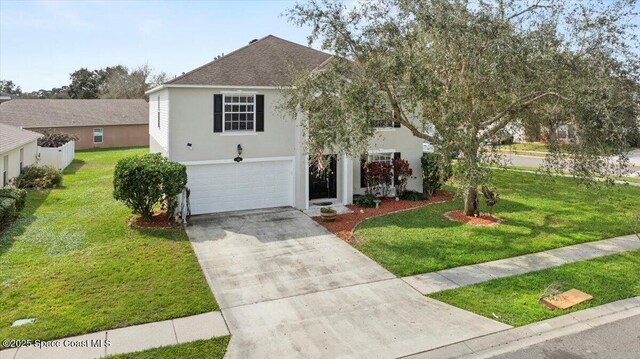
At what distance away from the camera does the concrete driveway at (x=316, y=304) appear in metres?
7.43

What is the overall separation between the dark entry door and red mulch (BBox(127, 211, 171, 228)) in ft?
20.1

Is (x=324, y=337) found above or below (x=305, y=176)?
below

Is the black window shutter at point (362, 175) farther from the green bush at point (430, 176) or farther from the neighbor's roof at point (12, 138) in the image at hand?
the neighbor's roof at point (12, 138)

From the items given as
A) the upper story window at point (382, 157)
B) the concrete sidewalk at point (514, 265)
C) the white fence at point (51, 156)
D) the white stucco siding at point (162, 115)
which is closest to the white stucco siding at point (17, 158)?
the white fence at point (51, 156)

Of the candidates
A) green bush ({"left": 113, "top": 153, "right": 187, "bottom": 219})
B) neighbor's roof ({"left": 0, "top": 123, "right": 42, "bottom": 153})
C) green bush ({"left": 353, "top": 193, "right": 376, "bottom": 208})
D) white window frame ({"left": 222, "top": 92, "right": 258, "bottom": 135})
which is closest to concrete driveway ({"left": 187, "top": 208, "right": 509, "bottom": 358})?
green bush ({"left": 113, "top": 153, "right": 187, "bottom": 219})

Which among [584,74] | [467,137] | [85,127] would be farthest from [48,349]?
[85,127]

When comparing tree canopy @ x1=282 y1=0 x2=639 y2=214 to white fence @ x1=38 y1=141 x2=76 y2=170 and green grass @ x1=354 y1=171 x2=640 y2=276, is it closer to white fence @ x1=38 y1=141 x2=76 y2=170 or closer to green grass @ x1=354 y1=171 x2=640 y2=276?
green grass @ x1=354 y1=171 x2=640 y2=276

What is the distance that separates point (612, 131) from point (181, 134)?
44.6 feet

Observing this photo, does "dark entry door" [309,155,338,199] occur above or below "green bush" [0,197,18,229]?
above

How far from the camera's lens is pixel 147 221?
1455 cm

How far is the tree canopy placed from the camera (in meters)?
11.5

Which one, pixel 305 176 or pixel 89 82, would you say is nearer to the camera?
pixel 305 176

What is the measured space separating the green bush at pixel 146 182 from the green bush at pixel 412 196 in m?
9.71

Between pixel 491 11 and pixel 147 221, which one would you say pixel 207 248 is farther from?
pixel 491 11
